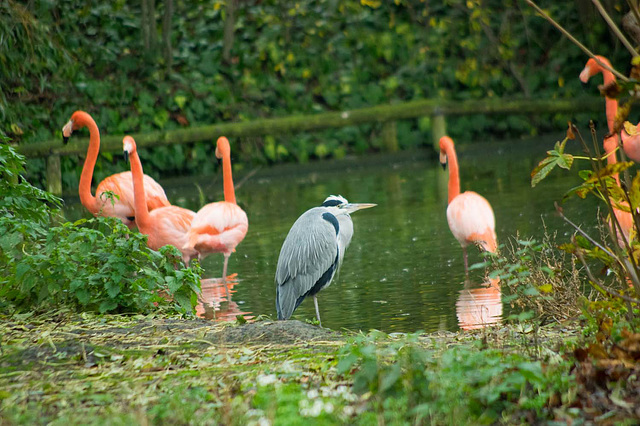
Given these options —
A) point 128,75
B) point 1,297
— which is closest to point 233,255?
point 1,297

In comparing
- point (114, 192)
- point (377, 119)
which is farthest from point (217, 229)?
point (377, 119)

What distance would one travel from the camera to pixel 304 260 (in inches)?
201

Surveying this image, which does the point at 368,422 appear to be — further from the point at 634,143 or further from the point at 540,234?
the point at 540,234

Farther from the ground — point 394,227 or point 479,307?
point 394,227

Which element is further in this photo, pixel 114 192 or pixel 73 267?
pixel 114 192

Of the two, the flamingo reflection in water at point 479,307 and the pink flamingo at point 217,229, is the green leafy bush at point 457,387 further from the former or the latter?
the pink flamingo at point 217,229

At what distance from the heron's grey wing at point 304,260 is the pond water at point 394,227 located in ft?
0.81

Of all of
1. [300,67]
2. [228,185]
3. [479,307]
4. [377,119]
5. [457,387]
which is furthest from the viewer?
[300,67]

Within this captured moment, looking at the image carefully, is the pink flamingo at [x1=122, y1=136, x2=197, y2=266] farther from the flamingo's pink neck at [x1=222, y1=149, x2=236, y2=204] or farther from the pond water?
the flamingo's pink neck at [x1=222, y1=149, x2=236, y2=204]

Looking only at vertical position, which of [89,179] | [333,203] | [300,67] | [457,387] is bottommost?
[457,387]

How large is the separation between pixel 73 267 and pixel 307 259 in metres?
1.41

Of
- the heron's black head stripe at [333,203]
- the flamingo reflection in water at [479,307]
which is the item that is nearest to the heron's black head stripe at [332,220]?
the heron's black head stripe at [333,203]

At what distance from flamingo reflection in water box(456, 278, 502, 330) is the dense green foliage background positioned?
8680 mm

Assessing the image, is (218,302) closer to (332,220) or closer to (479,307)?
(332,220)
